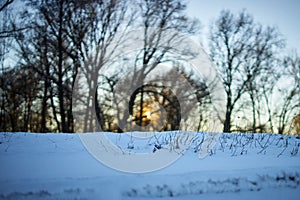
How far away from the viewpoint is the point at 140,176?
12.5 feet

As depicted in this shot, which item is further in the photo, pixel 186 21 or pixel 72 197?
pixel 186 21

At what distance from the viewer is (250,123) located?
1005 inches

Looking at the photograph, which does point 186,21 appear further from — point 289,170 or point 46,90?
point 289,170

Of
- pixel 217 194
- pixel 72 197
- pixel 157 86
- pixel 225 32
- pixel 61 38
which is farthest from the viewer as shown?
pixel 225 32

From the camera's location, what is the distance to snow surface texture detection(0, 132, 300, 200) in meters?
3.34

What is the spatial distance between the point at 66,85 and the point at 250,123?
1833 cm

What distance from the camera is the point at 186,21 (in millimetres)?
18641

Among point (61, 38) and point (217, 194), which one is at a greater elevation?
point (61, 38)

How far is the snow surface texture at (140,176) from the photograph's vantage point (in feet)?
11.0

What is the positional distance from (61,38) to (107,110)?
605 cm

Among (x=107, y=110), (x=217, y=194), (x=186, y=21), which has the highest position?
(x=186, y=21)

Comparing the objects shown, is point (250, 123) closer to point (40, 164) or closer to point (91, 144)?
point (91, 144)

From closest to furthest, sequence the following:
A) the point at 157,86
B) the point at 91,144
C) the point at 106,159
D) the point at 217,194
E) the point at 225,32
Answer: the point at 217,194
the point at 106,159
the point at 91,144
the point at 157,86
the point at 225,32

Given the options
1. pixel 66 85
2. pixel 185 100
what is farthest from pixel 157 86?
pixel 66 85
